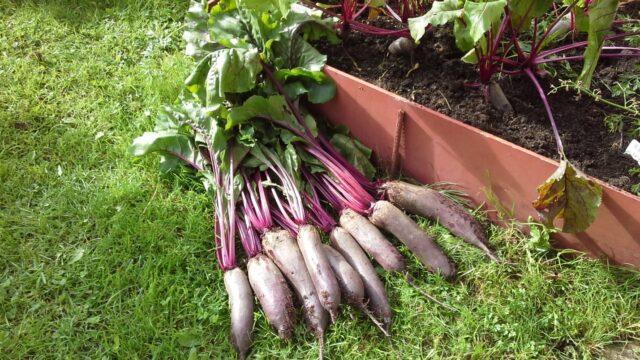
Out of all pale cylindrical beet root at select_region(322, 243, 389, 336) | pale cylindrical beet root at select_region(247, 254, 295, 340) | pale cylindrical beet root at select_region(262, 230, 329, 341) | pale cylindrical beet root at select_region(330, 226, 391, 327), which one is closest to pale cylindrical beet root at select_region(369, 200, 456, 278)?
pale cylindrical beet root at select_region(330, 226, 391, 327)

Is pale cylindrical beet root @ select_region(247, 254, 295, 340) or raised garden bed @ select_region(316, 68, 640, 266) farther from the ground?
raised garden bed @ select_region(316, 68, 640, 266)

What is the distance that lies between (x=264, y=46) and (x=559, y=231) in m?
1.73

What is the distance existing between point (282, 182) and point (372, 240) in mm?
552

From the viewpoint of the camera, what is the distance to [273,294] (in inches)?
93.7

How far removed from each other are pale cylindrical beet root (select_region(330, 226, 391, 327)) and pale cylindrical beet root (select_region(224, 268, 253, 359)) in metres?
0.46

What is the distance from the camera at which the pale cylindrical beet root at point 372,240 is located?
8.36ft

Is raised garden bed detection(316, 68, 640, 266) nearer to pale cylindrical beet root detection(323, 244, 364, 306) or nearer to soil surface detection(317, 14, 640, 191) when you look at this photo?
soil surface detection(317, 14, 640, 191)

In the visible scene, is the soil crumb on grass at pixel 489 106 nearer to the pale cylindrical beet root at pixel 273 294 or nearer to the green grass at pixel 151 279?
the green grass at pixel 151 279

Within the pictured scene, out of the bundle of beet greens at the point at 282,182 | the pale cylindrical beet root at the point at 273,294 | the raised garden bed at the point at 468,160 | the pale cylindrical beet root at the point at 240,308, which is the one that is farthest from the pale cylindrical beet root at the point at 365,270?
the raised garden bed at the point at 468,160

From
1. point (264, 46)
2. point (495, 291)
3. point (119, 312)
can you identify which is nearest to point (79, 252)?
point (119, 312)

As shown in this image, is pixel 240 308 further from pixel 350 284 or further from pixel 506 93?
pixel 506 93

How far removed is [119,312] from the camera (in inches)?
98.8

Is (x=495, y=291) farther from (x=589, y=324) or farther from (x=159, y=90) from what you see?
(x=159, y=90)

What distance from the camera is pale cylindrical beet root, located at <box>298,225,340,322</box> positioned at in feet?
7.75
